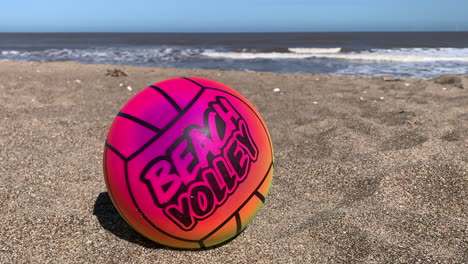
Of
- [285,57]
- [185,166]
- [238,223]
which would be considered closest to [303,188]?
[238,223]

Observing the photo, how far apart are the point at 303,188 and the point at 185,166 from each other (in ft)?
5.09

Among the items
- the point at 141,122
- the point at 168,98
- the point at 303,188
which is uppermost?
the point at 168,98

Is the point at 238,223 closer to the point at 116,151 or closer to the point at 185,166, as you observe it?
the point at 185,166

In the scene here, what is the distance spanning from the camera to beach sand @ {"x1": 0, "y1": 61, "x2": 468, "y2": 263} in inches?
98.0

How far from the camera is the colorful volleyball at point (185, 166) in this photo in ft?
7.19

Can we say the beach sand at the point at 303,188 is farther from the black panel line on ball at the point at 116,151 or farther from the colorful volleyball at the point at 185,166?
the black panel line on ball at the point at 116,151

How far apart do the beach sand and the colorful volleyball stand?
0.26 metres

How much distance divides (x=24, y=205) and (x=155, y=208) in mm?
1406

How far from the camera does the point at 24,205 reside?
3.05m

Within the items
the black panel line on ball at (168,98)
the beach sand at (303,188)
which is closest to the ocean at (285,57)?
the beach sand at (303,188)

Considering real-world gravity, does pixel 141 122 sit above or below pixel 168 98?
below

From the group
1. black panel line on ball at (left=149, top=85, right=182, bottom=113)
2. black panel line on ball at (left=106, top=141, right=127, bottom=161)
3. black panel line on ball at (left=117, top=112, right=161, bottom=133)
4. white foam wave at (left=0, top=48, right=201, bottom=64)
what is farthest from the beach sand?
white foam wave at (left=0, top=48, right=201, bottom=64)

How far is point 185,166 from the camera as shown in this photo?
2174 mm

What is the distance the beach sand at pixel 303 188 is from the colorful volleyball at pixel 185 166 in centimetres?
26
